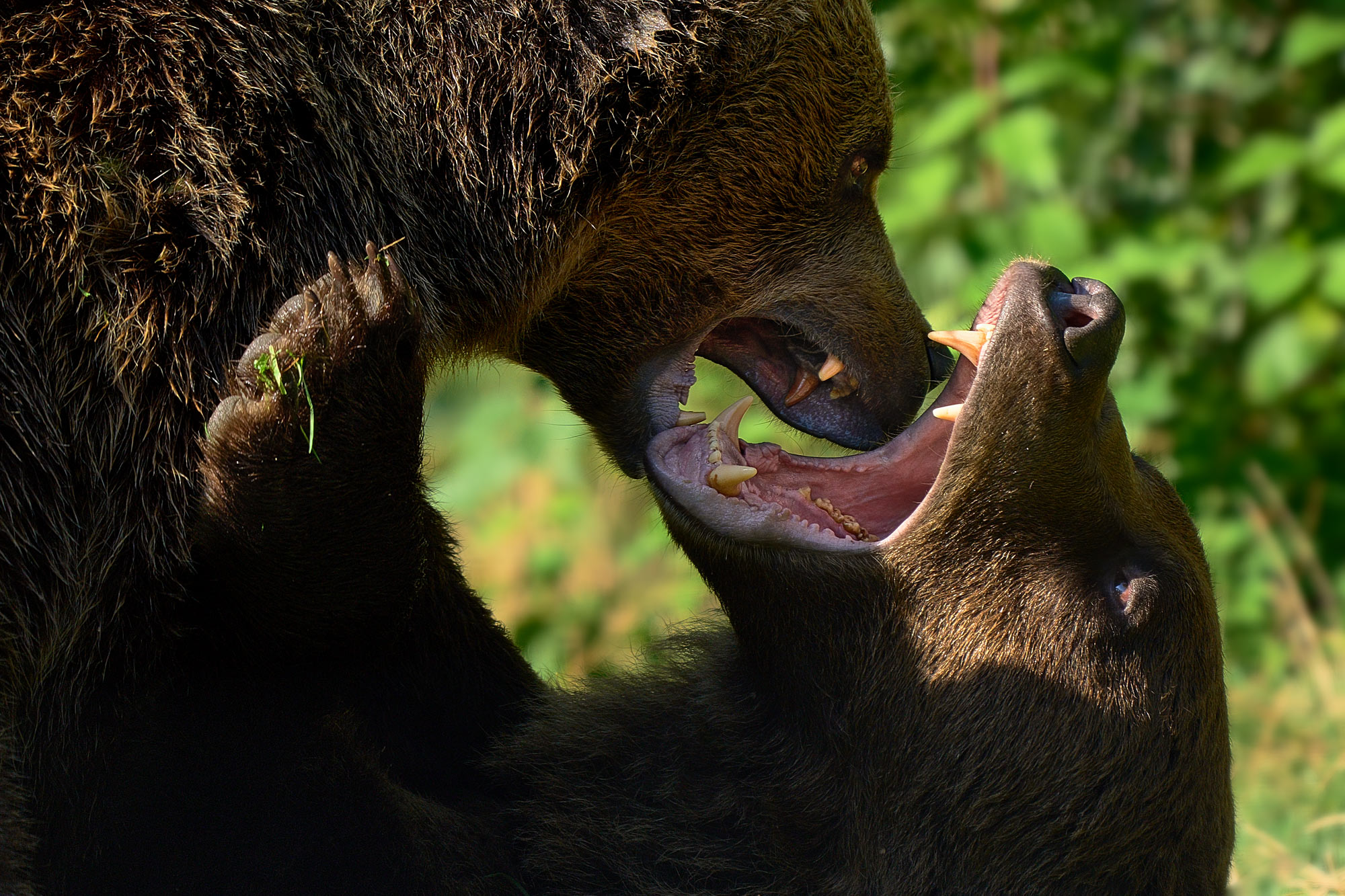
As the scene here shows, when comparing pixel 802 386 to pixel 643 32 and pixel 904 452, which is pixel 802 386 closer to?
pixel 904 452

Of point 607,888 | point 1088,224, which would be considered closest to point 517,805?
point 607,888

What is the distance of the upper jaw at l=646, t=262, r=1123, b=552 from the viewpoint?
2.78 meters

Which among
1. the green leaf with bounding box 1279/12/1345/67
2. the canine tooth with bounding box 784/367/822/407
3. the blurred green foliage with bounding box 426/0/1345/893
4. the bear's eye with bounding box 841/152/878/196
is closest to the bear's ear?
the bear's eye with bounding box 841/152/878/196

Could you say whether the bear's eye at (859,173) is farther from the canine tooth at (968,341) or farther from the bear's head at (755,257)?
the canine tooth at (968,341)

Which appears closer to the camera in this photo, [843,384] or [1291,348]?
[843,384]

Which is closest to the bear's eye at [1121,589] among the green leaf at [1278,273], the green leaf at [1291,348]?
the green leaf at [1278,273]

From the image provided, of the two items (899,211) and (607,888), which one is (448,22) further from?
(899,211)

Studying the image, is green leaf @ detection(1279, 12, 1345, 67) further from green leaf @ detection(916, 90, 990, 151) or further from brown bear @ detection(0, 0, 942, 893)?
brown bear @ detection(0, 0, 942, 893)

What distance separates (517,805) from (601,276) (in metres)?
1.16

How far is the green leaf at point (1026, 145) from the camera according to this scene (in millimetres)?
5312

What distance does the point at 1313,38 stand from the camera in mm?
6004

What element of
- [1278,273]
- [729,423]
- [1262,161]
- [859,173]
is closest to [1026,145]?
[1262,161]

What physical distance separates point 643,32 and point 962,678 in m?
1.43

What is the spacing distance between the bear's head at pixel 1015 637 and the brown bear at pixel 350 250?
0.59m
